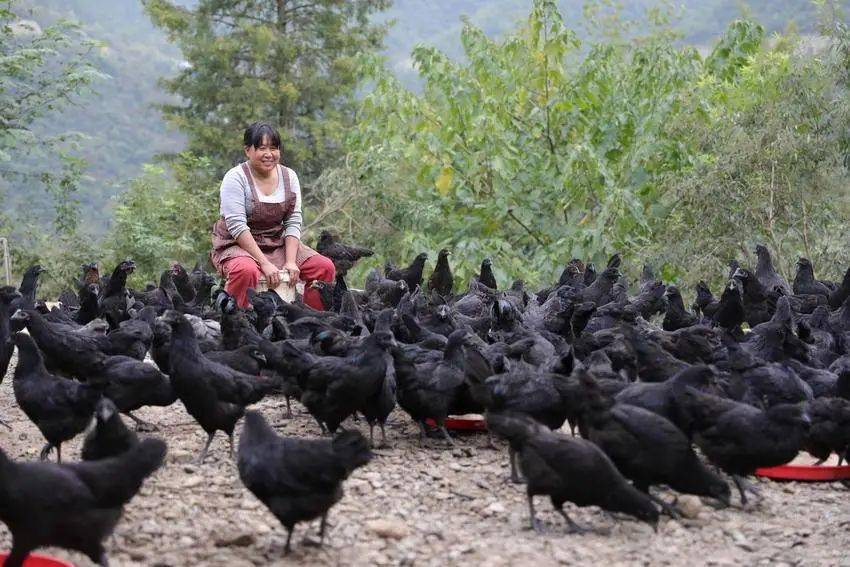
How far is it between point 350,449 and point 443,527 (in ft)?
2.98

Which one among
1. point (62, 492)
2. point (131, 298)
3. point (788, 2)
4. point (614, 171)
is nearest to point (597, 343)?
point (62, 492)

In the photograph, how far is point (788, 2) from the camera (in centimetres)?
3416

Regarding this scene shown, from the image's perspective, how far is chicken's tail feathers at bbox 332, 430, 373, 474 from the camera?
5.08 metres

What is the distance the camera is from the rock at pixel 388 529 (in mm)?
5469

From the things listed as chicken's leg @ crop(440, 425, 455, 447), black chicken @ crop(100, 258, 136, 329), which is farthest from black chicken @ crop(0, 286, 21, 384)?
chicken's leg @ crop(440, 425, 455, 447)

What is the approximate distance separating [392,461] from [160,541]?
1.99 meters

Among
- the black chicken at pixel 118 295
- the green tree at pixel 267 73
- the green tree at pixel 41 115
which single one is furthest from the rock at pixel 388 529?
the green tree at pixel 267 73

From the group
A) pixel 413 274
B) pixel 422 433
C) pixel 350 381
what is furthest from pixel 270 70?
pixel 350 381

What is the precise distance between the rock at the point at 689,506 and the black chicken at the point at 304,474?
1.99 m

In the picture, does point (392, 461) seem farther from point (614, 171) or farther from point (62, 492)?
point (614, 171)

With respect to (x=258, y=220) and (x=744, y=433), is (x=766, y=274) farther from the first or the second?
(x=744, y=433)

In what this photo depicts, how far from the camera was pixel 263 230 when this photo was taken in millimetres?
10445

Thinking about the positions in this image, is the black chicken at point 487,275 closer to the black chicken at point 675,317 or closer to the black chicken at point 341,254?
the black chicken at point 341,254

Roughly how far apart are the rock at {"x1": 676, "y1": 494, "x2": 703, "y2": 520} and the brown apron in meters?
5.71
